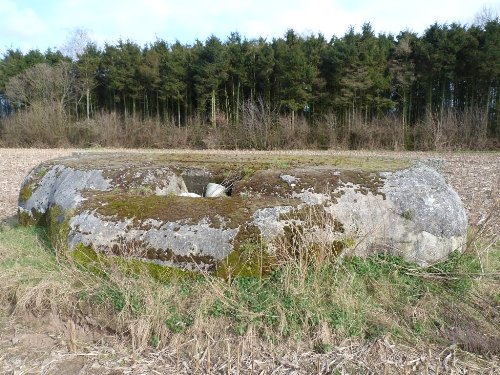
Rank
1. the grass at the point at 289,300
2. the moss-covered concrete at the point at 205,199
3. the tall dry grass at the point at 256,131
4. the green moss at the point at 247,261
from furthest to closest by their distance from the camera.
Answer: the tall dry grass at the point at 256,131 → the moss-covered concrete at the point at 205,199 → the green moss at the point at 247,261 → the grass at the point at 289,300

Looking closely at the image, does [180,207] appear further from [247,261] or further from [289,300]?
[289,300]

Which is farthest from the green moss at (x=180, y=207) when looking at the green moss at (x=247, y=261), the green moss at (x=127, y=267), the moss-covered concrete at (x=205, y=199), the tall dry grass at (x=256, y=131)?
the tall dry grass at (x=256, y=131)

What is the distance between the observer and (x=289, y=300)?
3.55 m

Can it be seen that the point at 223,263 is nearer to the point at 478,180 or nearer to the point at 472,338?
the point at 472,338

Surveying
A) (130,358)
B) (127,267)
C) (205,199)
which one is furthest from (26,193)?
(130,358)

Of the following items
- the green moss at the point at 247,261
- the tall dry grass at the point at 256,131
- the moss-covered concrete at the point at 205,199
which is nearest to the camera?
the green moss at the point at 247,261

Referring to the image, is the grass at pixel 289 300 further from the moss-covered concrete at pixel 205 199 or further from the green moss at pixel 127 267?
the moss-covered concrete at pixel 205 199

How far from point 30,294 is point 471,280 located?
4.61 m

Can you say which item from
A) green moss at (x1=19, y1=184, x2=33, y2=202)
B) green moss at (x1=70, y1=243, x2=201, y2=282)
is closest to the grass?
green moss at (x1=70, y1=243, x2=201, y2=282)

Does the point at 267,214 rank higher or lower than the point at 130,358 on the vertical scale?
higher

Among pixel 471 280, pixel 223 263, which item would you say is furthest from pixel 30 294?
pixel 471 280

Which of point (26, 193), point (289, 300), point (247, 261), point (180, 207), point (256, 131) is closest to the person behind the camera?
point (289, 300)

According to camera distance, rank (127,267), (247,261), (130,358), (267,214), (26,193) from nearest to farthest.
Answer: (130,358), (247,261), (127,267), (267,214), (26,193)

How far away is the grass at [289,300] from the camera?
3322mm
